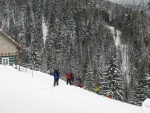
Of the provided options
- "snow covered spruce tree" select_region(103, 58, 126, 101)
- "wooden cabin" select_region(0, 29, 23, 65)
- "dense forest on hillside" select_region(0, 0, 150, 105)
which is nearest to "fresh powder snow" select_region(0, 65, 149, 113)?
"wooden cabin" select_region(0, 29, 23, 65)

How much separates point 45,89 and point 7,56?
1987 centimetres

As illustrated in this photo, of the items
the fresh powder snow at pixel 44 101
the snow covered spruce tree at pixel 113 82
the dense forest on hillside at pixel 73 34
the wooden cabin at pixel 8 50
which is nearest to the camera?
the fresh powder snow at pixel 44 101

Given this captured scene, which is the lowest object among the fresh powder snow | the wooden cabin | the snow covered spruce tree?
the snow covered spruce tree

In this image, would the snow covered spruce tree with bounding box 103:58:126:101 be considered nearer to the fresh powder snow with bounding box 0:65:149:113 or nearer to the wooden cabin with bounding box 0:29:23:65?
the wooden cabin with bounding box 0:29:23:65

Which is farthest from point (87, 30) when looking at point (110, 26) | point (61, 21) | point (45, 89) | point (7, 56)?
point (45, 89)

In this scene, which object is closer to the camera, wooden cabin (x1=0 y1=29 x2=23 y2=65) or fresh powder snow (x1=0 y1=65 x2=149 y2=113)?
fresh powder snow (x1=0 y1=65 x2=149 y2=113)

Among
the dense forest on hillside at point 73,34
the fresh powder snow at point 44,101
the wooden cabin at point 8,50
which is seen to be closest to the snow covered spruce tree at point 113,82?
the wooden cabin at point 8,50

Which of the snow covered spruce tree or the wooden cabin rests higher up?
the wooden cabin

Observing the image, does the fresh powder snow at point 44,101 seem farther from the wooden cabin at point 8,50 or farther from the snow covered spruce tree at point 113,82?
the snow covered spruce tree at point 113,82

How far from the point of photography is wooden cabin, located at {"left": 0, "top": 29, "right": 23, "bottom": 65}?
36.8 metres

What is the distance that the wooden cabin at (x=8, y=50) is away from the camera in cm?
3675

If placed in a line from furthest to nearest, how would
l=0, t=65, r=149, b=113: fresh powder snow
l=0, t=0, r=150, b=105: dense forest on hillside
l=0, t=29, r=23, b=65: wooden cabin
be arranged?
l=0, t=0, r=150, b=105: dense forest on hillside
l=0, t=29, r=23, b=65: wooden cabin
l=0, t=65, r=149, b=113: fresh powder snow

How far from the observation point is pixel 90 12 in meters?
138

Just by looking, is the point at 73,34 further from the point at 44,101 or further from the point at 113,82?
the point at 44,101
